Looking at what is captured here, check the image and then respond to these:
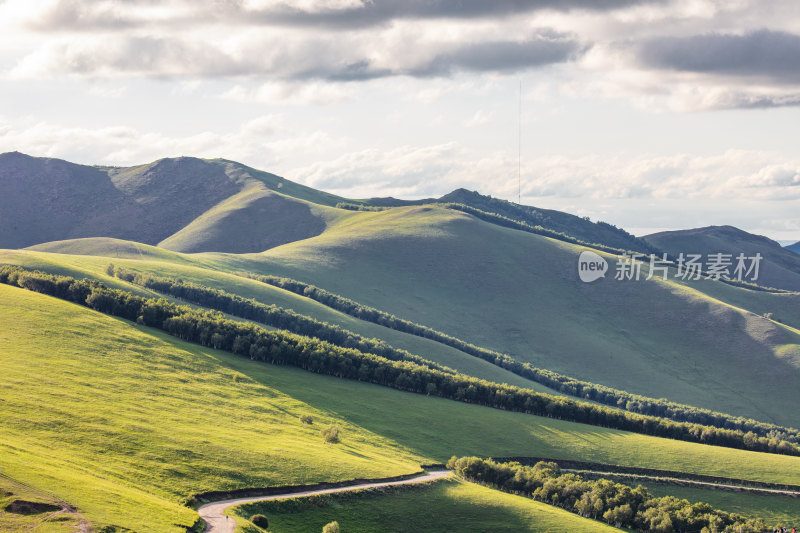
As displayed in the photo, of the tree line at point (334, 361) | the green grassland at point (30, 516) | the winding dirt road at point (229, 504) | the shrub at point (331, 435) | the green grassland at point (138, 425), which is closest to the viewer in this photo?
the green grassland at point (30, 516)

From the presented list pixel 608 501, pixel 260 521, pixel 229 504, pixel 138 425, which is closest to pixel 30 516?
pixel 260 521

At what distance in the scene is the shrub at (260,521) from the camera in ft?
263

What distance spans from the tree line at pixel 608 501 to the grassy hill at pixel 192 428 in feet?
38.7

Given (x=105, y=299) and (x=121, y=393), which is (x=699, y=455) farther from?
(x=105, y=299)

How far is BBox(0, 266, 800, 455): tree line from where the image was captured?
16938cm

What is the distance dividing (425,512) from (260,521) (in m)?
26.3

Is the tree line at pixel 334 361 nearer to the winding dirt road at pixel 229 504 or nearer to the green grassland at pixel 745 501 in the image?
the green grassland at pixel 745 501

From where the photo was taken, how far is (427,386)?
176m

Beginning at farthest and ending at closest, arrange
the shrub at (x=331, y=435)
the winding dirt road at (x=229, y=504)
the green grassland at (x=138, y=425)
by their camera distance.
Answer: the shrub at (x=331, y=435), the winding dirt road at (x=229, y=504), the green grassland at (x=138, y=425)

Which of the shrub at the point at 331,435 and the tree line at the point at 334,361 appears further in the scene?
the tree line at the point at 334,361

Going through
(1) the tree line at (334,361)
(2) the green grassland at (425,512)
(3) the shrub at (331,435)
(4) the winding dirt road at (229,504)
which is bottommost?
(2) the green grassland at (425,512)

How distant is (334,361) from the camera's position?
569 feet

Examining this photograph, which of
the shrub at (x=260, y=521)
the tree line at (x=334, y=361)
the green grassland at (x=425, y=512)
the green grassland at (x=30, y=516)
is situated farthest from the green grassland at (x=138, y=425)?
the tree line at (x=334, y=361)

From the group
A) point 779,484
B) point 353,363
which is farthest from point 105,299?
point 779,484
